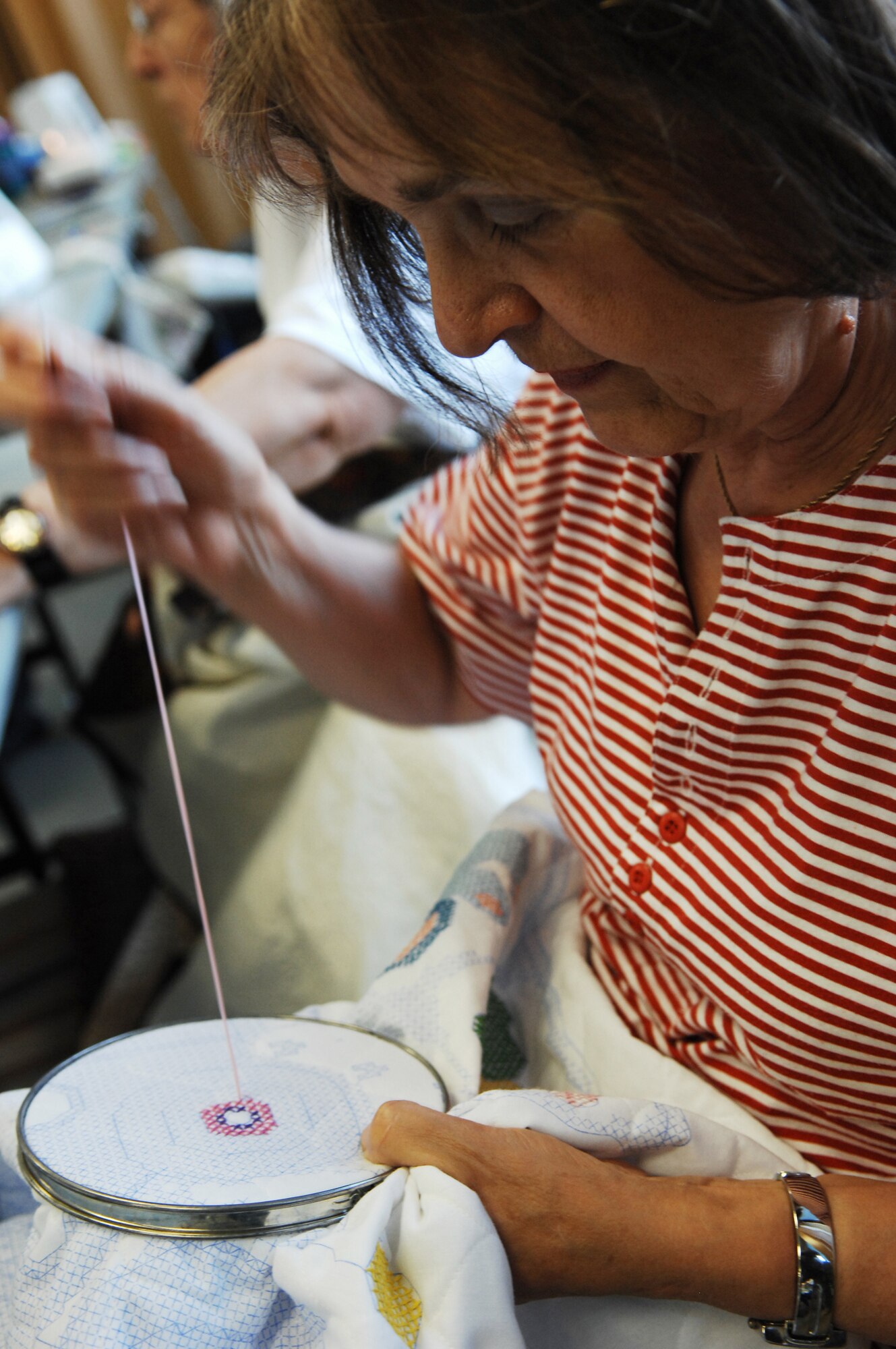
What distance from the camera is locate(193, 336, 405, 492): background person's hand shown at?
1.12 metres

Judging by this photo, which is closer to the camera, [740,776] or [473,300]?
[473,300]

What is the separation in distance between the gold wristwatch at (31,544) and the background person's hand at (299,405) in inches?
8.1

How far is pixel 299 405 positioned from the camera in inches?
45.0

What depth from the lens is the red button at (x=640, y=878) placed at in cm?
63

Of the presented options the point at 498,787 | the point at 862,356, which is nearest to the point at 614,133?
the point at 862,356

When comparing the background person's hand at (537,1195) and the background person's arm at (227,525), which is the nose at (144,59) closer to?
the background person's arm at (227,525)

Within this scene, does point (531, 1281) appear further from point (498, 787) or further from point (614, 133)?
point (498, 787)

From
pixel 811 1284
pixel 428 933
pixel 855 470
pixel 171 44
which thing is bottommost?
pixel 811 1284

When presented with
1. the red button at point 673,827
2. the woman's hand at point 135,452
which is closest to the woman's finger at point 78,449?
the woman's hand at point 135,452

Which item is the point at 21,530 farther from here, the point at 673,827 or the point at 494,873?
the point at 673,827

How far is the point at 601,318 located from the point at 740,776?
26cm

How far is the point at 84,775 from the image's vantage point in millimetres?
2105

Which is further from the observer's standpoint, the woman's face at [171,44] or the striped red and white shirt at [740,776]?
the woman's face at [171,44]

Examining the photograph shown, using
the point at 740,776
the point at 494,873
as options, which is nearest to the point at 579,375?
the point at 740,776
